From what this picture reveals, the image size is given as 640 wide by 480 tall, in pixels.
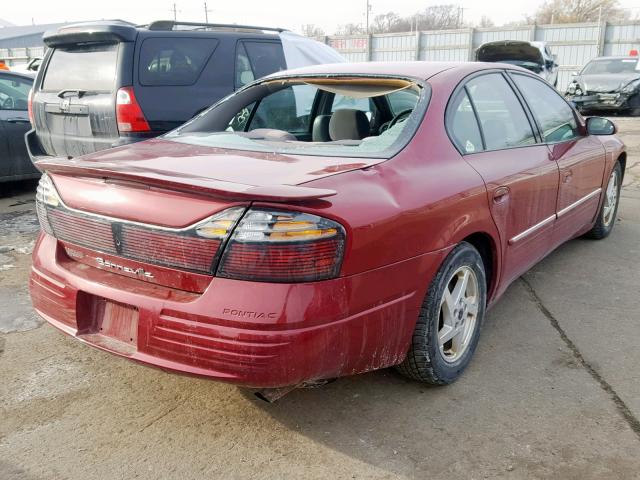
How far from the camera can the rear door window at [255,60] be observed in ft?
20.6

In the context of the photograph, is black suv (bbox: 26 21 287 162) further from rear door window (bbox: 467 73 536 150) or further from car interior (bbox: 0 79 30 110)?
rear door window (bbox: 467 73 536 150)

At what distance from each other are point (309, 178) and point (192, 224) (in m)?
0.47

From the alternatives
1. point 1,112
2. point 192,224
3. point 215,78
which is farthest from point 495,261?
point 1,112

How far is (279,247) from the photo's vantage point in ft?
6.77

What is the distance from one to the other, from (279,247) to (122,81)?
380 centimetres

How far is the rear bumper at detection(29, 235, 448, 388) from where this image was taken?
208 cm

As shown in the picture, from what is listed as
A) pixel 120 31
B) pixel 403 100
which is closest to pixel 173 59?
pixel 120 31

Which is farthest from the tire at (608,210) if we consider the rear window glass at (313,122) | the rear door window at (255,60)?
the rear door window at (255,60)

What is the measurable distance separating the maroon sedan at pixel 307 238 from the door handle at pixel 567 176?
0.40 m

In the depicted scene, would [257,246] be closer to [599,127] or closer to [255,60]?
[599,127]

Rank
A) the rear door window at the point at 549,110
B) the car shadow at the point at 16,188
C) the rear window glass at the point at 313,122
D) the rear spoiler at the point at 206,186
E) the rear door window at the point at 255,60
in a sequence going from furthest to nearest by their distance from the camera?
the car shadow at the point at 16,188 < the rear door window at the point at 255,60 < the rear door window at the point at 549,110 < the rear window glass at the point at 313,122 < the rear spoiler at the point at 206,186

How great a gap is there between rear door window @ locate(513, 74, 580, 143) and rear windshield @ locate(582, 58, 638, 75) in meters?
13.1

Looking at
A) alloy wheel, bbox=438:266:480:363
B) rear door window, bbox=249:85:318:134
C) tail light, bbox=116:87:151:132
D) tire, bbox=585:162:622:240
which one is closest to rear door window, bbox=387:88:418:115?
rear door window, bbox=249:85:318:134

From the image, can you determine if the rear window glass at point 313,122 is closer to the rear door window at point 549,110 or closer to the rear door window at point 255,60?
the rear door window at point 549,110
